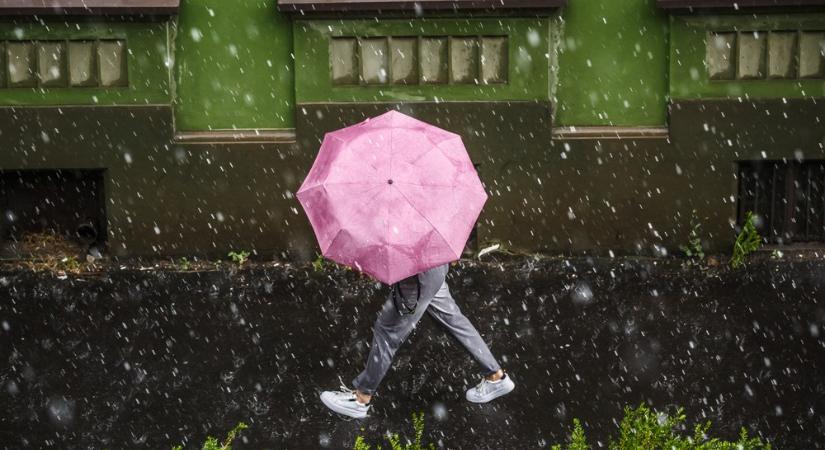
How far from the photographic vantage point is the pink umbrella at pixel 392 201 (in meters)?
5.35

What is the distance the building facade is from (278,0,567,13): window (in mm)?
17

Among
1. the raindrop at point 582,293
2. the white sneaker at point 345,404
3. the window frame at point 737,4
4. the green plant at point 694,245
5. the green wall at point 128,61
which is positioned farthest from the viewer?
the green plant at point 694,245

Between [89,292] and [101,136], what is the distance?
1.25 m

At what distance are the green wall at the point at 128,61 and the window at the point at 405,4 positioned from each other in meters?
1.07

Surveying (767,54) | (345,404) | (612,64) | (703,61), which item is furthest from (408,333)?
(767,54)

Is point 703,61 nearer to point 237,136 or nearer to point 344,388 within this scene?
point 237,136

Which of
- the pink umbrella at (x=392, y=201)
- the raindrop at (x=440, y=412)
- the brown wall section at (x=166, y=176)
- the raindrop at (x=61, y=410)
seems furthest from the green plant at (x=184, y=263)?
the pink umbrella at (x=392, y=201)

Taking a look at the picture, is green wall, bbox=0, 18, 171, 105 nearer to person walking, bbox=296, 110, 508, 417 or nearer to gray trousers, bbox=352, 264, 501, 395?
person walking, bbox=296, 110, 508, 417

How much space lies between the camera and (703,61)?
8117 millimetres

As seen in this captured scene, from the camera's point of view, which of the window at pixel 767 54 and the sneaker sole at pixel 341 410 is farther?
the window at pixel 767 54

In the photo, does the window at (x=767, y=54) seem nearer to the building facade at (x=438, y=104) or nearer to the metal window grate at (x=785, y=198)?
the building facade at (x=438, y=104)

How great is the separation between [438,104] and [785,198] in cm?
299

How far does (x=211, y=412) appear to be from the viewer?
22.2ft

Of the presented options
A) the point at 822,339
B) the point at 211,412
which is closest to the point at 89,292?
the point at 211,412
